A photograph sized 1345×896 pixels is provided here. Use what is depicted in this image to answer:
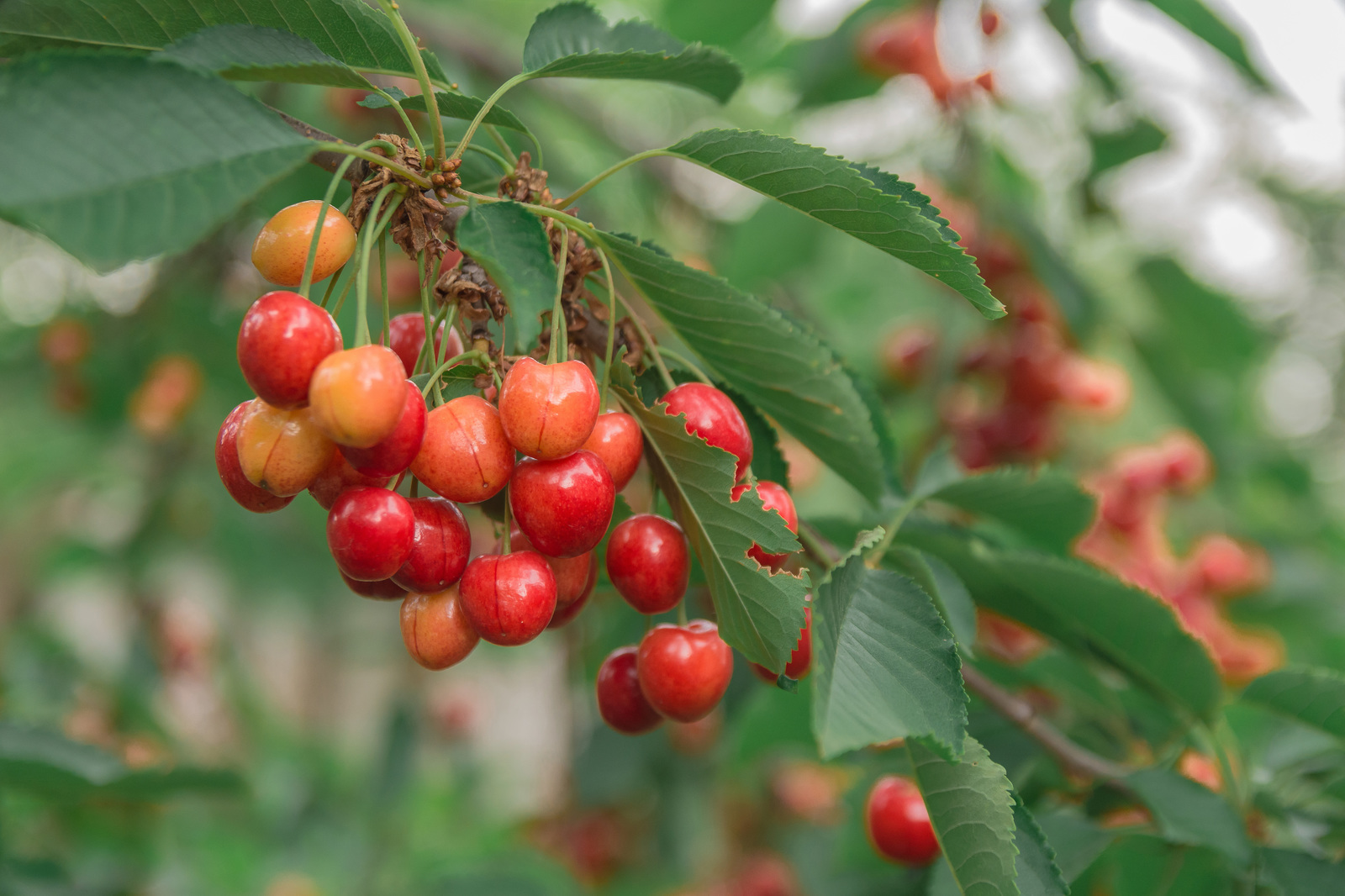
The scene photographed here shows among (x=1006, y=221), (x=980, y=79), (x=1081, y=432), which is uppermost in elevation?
(x=980, y=79)

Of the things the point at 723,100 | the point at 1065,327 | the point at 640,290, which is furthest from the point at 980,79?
the point at 640,290

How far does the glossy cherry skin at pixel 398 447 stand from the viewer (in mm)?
630

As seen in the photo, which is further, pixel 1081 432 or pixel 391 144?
pixel 1081 432

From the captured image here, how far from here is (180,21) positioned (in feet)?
2.24

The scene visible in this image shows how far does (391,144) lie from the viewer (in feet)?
2.31

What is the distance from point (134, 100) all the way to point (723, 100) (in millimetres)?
595

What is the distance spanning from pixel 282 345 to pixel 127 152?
0.14 metres

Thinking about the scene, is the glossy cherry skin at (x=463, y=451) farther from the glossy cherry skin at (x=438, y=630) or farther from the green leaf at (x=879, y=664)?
the green leaf at (x=879, y=664)

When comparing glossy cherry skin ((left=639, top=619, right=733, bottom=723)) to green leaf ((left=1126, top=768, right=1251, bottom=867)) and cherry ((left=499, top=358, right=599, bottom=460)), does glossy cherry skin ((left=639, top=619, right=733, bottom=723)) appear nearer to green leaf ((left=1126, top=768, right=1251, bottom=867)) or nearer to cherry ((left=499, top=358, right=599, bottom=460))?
cherry ((left=499, top=358, right=599, bottom=460))

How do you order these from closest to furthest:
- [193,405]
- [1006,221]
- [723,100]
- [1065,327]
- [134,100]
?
[134,100], [723,100], [1006,221], [1065,327], [193,405]

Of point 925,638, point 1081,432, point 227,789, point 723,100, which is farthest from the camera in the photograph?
point 1081,432

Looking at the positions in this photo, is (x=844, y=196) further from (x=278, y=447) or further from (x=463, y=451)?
(x=278, y=447)

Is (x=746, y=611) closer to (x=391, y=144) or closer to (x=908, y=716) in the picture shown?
(x=908, y=716)

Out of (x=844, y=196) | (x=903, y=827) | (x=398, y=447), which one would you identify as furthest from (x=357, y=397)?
(x=903, y=827)
